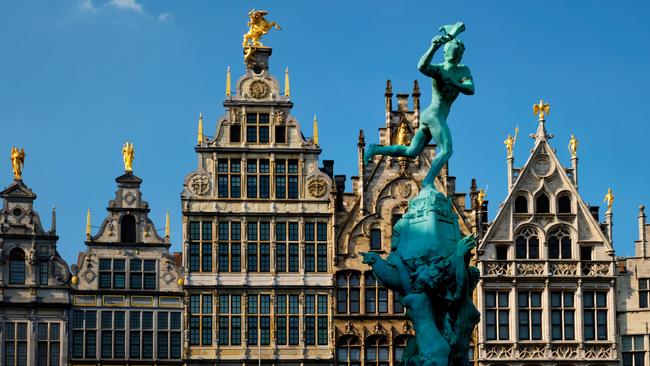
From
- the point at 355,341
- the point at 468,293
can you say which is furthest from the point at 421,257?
the point at 355,341

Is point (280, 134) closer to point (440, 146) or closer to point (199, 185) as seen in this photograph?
point (199, 185)

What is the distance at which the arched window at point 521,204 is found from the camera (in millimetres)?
57125

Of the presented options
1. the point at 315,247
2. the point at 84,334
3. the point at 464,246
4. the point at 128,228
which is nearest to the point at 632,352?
the point at 315,247

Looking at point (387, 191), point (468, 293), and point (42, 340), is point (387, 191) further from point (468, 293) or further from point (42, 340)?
point (468, 293)

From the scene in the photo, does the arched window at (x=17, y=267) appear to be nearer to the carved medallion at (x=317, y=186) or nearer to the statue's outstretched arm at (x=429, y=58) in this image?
the carved medallion at (x=317, y=186)

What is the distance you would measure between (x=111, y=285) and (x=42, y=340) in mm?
3118

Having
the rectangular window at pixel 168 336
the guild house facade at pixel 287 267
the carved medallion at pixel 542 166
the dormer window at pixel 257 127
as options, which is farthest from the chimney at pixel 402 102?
the rectangular window at pixel 168 336

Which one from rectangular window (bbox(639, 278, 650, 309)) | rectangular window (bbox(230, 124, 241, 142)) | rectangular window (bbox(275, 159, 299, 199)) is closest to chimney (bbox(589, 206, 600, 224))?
rectangular window (bbox(639, 278, 650, 309))

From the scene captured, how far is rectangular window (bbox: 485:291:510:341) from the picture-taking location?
184 ft

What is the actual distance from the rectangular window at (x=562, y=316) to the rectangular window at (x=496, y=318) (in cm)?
173

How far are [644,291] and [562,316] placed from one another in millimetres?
3356

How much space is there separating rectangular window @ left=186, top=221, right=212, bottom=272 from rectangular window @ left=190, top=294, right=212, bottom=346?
43.2 inches

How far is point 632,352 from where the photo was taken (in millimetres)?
56875

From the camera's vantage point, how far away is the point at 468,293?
118ft
